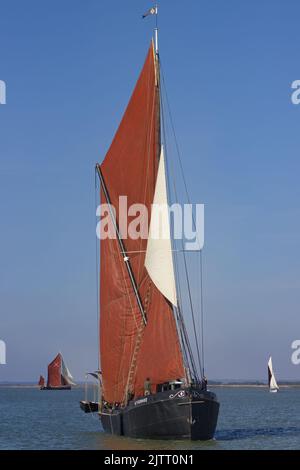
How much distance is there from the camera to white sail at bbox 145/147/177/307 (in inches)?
1754

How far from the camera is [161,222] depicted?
4550 cm

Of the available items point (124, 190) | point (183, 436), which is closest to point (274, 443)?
point (183, 436)

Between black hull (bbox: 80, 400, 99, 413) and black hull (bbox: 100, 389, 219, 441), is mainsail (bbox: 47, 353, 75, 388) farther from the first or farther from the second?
black hull (bbox: 100, 389, 219, 441)

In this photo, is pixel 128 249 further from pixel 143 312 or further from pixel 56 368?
pixel 56 368

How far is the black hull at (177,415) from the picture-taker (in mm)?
41062

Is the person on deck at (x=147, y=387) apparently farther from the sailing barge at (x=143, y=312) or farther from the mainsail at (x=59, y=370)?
the mainsail at (x=59, y=370)

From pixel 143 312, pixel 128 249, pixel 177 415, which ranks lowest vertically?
pixel 177 415

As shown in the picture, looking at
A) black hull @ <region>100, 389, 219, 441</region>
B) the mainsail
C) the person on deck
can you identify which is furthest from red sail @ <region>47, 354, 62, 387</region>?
black hull @ <region>100, 389, 219, 441</region>

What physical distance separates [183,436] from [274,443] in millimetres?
7506

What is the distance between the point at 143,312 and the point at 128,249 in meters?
4.83

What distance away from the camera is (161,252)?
45.0m

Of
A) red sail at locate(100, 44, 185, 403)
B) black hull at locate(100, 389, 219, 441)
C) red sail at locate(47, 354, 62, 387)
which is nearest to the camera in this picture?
black hull at locate(100, 389, 219, 441)

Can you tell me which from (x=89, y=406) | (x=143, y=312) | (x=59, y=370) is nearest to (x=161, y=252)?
(x=143, y=312)

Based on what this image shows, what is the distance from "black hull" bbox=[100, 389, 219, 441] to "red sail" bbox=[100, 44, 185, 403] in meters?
3.91
